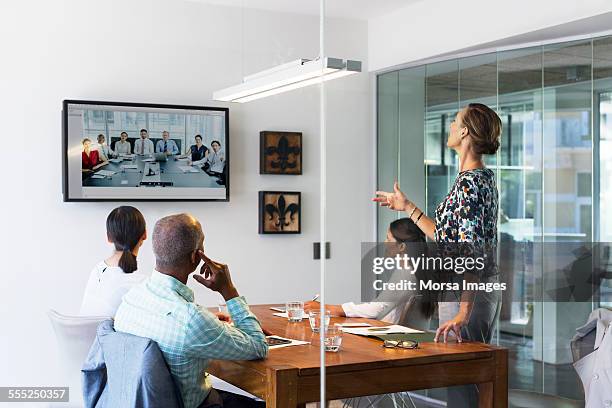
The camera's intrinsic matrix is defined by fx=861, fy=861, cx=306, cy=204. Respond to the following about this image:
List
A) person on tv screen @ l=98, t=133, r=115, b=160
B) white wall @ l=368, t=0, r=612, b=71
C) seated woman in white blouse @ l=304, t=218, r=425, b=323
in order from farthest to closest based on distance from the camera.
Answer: person on tv screen @ l=98, t=133, r=115, b=160 → seated woman in white blouse @ l=304, t=218, r=425, b=323 → white wall @ l=368, t=0, r=612, b=71

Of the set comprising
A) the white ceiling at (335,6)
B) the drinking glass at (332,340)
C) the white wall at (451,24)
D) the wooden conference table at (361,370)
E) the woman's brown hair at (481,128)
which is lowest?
the wooden conference table at (361,370)

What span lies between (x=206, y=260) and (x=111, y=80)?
1.93 feet

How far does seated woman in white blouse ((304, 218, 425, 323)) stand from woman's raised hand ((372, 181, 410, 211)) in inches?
1.5

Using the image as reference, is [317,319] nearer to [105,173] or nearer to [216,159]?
[216,159]

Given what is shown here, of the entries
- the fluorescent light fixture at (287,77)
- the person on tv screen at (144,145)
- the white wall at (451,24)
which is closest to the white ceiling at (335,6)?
the white wall at (451,24)

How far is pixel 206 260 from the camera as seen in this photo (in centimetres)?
256

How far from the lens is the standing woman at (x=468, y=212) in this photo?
2289 millimetres

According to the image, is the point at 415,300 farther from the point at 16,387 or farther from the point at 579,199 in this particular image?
the point at 16,387

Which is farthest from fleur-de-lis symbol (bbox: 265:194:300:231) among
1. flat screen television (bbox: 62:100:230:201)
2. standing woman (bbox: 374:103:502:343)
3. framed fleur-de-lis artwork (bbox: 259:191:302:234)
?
standing woman (bbox: 374:103:502:343)

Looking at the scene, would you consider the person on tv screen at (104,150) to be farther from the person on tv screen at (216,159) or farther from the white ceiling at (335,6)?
the white ceiling at (335,6)

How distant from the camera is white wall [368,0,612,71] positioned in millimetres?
2234

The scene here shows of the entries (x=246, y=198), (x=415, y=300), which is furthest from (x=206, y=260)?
(x=415, y=300)

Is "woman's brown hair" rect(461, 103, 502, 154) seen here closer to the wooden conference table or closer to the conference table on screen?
the wooden conference table

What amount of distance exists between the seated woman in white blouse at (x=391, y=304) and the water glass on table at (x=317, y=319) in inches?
0.5
